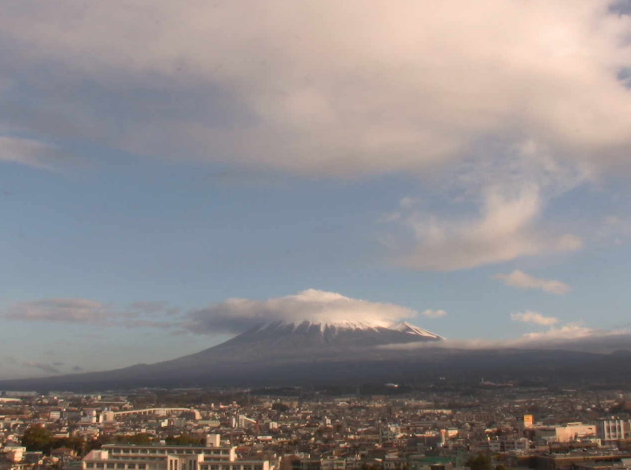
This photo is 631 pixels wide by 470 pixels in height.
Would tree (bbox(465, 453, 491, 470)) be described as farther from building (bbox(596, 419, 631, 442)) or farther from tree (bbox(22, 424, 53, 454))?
tree (bbox(22, 424, 53, 454))

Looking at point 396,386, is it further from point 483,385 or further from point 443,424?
point 443,424

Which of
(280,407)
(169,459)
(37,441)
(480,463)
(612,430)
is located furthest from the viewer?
(280,407)

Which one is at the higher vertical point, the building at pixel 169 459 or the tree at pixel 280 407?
the building at pixel 169 459

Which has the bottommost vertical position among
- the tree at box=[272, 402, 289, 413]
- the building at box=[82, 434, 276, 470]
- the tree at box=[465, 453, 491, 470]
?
the tree at box=[272, 402, 289, 413]

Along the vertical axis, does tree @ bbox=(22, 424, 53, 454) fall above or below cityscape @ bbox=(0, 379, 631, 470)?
above

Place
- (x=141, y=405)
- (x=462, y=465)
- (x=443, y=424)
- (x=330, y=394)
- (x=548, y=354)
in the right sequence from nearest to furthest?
1. (x=462, y=465)
2. (x=443, y=424)
3. (x=141, y=405)
4. (x=330, y=394)
5. (x=548, y=354)

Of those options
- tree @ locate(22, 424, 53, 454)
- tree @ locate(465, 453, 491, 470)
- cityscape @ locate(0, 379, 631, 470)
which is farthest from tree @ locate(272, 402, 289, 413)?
tree @ locate(465, 453, 491, 470)

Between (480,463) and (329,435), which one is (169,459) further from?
(329,435)

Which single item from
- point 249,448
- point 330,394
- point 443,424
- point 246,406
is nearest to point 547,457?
point 249,448

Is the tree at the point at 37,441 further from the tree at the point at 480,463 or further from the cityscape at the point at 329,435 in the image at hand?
the tree at the point at 480,463

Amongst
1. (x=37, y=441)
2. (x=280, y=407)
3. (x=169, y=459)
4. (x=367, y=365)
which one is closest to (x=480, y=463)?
(x=169, y=459)

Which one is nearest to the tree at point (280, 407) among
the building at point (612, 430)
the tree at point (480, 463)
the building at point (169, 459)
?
the building at point (612, 430)
